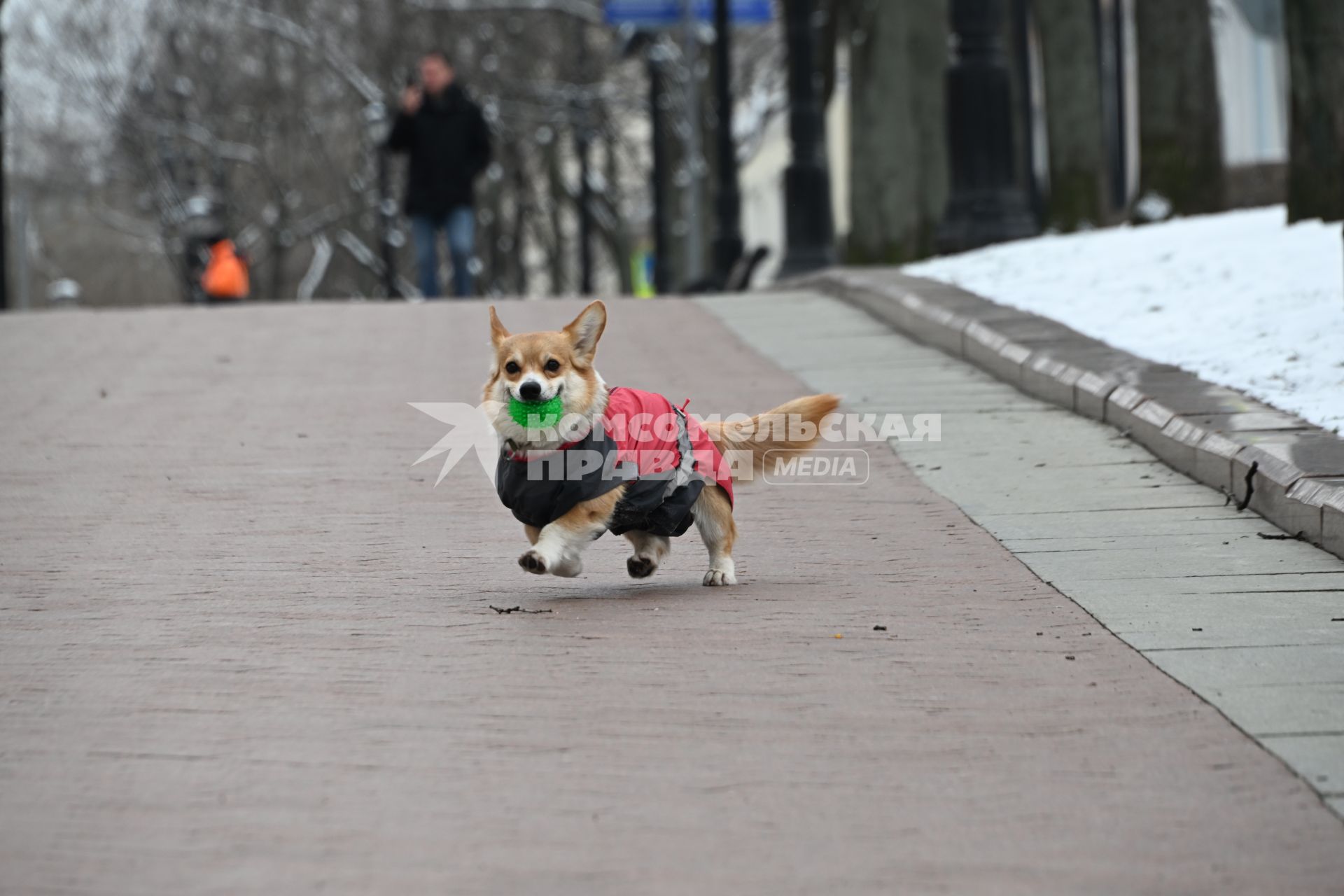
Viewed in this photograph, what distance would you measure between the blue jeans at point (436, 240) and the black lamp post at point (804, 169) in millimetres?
5456

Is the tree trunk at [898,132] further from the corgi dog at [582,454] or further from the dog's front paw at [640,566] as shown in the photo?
the corgi dog at [582,454]

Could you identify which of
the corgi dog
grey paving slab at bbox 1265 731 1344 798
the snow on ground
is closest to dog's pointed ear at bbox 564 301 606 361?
the corgi dog

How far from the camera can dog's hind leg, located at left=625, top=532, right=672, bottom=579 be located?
7.40 m

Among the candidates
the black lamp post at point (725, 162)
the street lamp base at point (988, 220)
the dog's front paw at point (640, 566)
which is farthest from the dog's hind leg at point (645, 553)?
the black lamp post at point (725, 162)

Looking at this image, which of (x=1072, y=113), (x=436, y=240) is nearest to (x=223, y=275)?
(x=436, y=240)

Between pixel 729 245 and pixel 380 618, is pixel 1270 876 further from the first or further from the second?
pixel 729 245

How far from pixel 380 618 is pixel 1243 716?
276 cm

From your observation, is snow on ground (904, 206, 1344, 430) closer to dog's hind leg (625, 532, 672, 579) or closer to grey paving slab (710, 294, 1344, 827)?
grey paving slab (710, 294, 1344, 827)

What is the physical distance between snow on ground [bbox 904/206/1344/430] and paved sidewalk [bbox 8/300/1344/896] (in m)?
2.17

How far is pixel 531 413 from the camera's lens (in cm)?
690

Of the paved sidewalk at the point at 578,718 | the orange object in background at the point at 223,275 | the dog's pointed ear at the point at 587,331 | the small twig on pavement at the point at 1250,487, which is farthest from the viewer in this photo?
the orange object in background at the point at 223,275

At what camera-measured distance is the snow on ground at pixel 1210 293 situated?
34.0 feet

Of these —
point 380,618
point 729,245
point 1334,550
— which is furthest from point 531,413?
point 729,245

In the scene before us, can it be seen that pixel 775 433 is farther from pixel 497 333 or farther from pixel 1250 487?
pixel 1250 487
